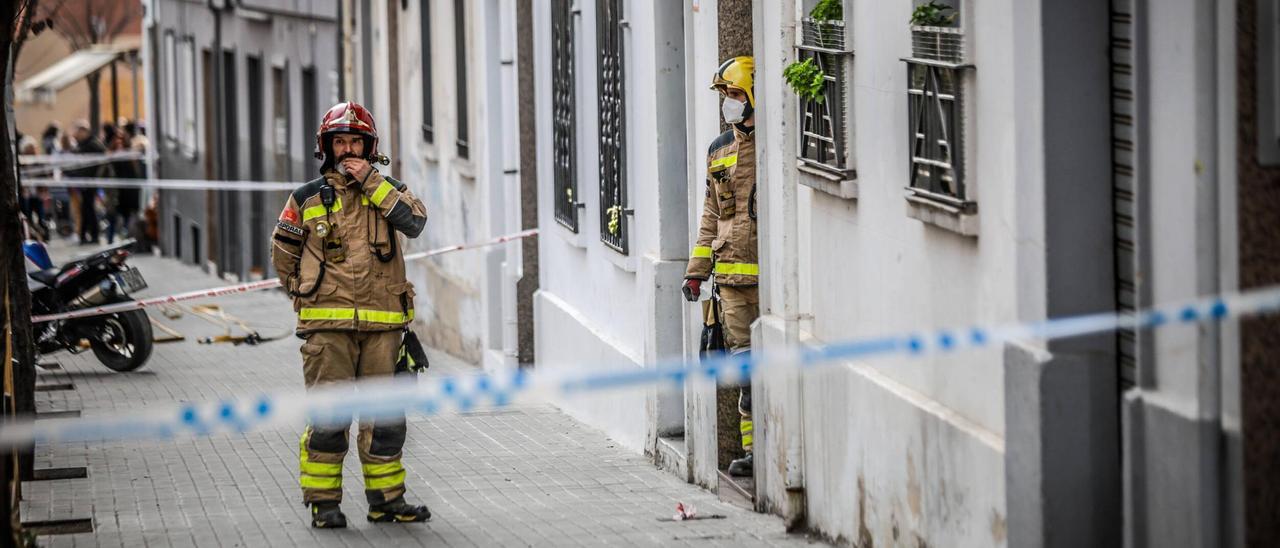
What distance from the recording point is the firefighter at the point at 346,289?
8570mm

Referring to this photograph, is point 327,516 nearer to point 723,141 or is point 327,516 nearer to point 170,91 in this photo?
point 723,141

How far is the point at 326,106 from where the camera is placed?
22688mm

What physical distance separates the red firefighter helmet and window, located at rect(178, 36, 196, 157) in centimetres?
2335

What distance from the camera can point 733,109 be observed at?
9.36m

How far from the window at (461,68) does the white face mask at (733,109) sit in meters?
7.77

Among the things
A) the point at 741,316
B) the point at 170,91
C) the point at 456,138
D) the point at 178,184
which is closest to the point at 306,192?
the point at 741,316

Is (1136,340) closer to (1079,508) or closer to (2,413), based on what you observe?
(1079,508)

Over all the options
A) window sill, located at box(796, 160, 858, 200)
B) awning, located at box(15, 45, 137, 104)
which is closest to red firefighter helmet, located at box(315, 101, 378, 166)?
A: window sill, located at box(796, 160, 858, 200)

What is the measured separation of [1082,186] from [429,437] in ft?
22.1

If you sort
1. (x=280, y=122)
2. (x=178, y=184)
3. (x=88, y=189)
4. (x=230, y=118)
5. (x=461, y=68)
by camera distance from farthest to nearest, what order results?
(x=88, y=189) → (x=230, y=118) → (x=280, y=122) → (x=178, y=184) → (x=461, y=68)

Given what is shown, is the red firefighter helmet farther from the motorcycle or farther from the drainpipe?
the motorcycle

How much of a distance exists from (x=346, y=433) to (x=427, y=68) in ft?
35.1

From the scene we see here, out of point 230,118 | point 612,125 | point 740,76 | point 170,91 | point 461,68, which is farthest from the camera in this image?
point 170,91

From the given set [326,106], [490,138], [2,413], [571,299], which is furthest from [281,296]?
[2,413]
